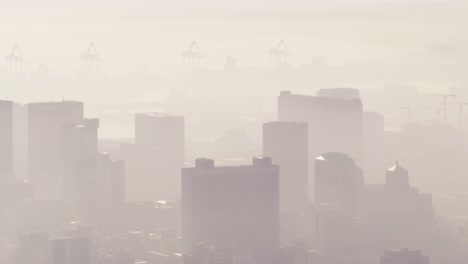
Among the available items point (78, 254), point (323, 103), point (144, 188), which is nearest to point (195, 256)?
point (78, 254)

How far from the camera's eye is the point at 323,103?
2601 inches

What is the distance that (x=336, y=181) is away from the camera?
174 feet

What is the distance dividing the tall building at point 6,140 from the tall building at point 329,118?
1039 centimetres

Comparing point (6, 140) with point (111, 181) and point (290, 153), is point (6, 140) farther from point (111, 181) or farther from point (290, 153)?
point (290, 153)

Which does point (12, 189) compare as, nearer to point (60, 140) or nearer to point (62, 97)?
point (60, 140)

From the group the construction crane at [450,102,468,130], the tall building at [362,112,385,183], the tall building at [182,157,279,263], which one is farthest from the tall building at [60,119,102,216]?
the construction crane at [450,102,468,130]

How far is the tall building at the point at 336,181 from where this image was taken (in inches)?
2061

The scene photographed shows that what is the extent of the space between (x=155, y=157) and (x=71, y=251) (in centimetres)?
1961

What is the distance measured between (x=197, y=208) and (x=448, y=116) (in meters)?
28.2

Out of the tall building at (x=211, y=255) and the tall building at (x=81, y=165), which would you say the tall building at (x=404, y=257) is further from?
the tall building at (x=81, y=165)

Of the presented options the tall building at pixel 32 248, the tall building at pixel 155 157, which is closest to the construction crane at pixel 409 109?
the tall building at pixel 155 157

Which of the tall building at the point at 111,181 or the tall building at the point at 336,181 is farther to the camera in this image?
the tall building at the point at 111,181

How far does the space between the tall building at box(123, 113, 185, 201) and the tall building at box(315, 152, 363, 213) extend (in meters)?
4.60

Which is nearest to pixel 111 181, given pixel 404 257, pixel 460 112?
pixel 404 257
